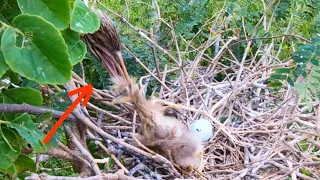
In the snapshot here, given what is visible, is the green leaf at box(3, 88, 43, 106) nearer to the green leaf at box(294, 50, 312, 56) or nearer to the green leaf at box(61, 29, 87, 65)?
the green leaf at box(61, 29, 87, 65)

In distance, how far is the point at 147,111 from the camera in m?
0.67

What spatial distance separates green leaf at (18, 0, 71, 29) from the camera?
0.46 metres

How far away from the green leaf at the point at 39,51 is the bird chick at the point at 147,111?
0.66ft

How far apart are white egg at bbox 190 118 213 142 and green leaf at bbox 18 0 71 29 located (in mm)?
335

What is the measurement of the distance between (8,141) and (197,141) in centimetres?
27

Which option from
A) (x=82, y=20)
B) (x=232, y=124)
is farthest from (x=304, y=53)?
(x=82, y=20)

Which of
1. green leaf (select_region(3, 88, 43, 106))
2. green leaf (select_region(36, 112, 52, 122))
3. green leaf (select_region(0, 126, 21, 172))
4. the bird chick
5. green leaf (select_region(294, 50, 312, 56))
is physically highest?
green leaf (select_region(294, 50, 312, 56))

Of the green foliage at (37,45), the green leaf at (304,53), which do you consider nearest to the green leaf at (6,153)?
the green foliage at (37,45)

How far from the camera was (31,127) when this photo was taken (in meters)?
0.53

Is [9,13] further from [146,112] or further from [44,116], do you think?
[146,112]

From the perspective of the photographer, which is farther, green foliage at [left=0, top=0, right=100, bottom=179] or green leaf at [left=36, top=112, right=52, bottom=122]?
green leaf at [left=36, top=112, right=52, bottom=122]

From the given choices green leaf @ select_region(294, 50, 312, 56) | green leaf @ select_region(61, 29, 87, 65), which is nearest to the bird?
green leaf @ select_region(61, 29, 87, 65)

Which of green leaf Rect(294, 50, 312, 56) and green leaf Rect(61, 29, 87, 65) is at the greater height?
green leaf Rect(294, 50, 312, 56)

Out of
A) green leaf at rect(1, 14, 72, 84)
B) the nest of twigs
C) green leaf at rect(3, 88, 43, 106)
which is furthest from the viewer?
the nest of twigs
